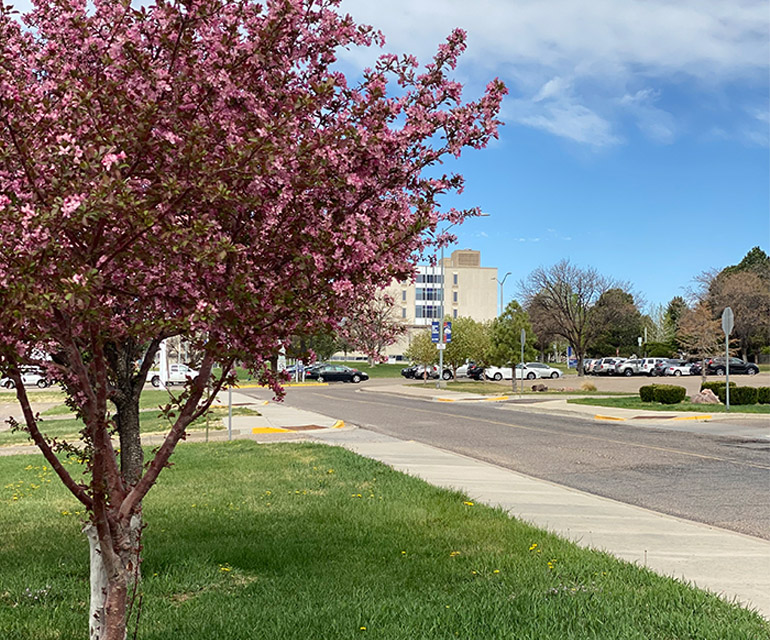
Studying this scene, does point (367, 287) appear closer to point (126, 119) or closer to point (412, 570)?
point (126, 119)

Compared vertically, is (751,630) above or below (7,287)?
below

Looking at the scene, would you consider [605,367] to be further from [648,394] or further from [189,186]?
[189,186]

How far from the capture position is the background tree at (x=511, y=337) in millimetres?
45684

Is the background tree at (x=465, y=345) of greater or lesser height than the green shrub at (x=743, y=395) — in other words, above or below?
above

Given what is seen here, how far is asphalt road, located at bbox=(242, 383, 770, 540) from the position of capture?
9977 mm

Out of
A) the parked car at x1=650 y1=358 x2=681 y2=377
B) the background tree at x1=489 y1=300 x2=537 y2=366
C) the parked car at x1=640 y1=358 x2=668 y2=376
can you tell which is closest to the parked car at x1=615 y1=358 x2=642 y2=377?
the parked car at x1=640 y1=358 x2=668 y2=376

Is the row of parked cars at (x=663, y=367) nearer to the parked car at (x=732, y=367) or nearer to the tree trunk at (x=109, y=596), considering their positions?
the parked car at (x=732, y=367)

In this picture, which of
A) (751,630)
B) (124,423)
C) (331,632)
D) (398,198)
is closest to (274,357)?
(398,198)

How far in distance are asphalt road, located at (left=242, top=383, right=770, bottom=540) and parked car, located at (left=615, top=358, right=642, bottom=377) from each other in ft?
151

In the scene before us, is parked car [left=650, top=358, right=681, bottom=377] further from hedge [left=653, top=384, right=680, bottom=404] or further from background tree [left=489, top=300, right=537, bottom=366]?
hedge [left=653, top=384, right=680, bottom=404]

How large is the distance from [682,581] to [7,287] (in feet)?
17.0

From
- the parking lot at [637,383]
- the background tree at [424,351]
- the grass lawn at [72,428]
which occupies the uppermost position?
the background tree at [424,351]

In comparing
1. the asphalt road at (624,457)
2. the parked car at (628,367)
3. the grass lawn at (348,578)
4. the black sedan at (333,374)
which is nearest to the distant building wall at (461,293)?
the parked car at (628,367)

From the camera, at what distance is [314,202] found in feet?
13.1
